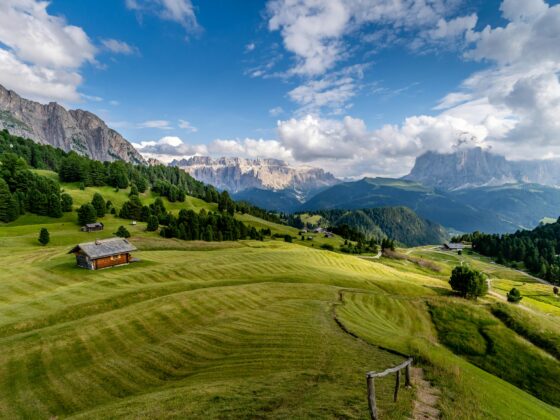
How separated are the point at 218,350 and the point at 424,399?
18.6 m

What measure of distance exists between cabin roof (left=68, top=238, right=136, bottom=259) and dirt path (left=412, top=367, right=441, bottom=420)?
2536 inches

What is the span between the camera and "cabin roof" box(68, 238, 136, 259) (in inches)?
2499

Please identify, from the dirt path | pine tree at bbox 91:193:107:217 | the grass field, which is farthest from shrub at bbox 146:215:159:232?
the dirt path

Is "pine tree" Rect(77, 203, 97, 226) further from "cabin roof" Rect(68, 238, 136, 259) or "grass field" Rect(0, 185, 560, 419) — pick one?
"grass field" Rect(0, 185, 560, 419)

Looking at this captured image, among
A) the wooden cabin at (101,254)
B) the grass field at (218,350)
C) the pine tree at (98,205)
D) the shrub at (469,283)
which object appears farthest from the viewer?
the pine tree at (98,205)

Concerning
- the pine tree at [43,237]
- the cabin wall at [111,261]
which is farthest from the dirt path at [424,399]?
the pine tree at [43,237]

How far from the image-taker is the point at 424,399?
1695 cm

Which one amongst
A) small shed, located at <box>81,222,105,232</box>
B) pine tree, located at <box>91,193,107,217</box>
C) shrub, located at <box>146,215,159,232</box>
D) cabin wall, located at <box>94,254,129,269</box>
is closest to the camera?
cabin wall, located at <box>94,254,129,269</box>

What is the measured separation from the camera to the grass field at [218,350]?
18.2m

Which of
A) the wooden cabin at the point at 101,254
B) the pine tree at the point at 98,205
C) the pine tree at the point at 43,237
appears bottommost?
the pine tree at the point at 43,237

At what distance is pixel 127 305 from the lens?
137ft

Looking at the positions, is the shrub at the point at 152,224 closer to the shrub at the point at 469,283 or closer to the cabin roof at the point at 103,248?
the cabin roof at the point at 103,248

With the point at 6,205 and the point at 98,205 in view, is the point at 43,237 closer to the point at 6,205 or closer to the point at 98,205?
the point at 6,205

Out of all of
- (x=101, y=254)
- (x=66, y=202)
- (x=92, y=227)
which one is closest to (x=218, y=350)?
(x=101, y=254)
